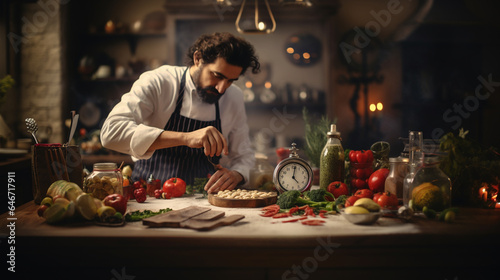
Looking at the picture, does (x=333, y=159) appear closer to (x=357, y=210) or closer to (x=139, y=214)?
(x=357, y=210)

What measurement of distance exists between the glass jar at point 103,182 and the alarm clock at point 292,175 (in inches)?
30.3

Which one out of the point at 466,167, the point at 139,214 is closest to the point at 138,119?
the point at 139,214

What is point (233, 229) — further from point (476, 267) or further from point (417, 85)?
point (417, 85)

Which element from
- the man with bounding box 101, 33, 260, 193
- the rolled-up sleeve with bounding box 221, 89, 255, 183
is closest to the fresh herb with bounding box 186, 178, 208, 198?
the man with bounding box 101, 33, 260, 193

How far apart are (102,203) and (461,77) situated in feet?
16.4

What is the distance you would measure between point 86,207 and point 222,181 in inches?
31.0

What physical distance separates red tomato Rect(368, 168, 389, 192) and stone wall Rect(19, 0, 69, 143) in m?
4.15

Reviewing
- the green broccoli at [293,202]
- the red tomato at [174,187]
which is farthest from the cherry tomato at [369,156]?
the red tomato at [174,187]

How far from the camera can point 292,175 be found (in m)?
2.18

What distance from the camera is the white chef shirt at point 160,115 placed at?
2.23 metres

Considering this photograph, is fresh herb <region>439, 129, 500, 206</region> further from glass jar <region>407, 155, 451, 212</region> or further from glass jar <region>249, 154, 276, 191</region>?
glass jar <region>249, 154, 276, 191</region>

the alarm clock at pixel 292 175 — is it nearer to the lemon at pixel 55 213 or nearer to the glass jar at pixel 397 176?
the glass jar at pixel 397 176

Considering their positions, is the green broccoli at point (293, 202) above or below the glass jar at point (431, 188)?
below

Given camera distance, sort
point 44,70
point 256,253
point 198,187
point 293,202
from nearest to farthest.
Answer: point 256,253
point 293,202
point 198,187
point 44,70
